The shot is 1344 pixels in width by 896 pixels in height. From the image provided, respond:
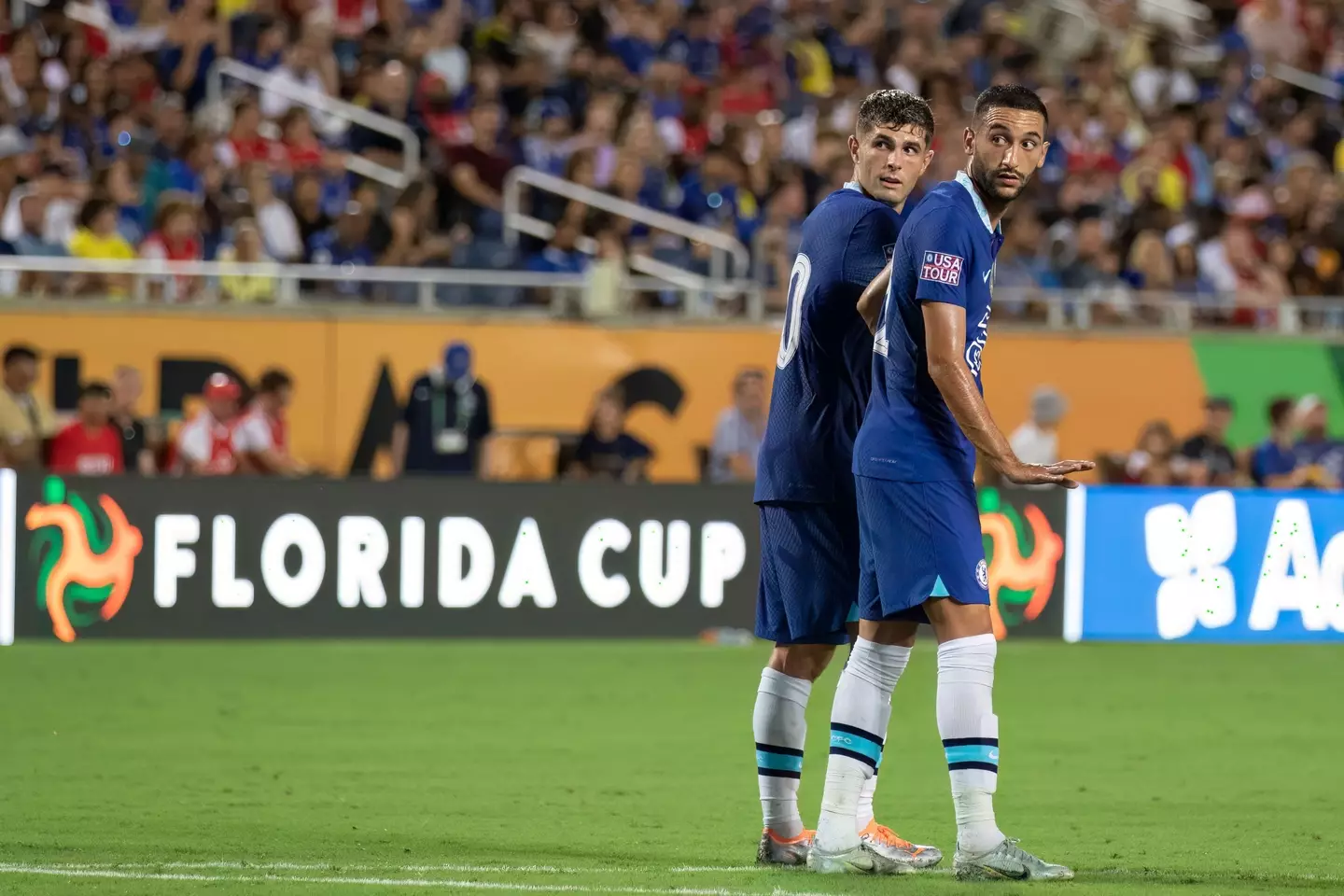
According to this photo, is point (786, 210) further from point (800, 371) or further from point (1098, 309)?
point (800, 371)

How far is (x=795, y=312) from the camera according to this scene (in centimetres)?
688

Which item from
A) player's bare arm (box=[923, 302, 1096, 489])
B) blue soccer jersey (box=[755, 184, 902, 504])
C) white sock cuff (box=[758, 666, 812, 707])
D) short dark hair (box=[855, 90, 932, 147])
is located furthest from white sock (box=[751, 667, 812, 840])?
short dark hair (box=[855, 90, 932, 147])

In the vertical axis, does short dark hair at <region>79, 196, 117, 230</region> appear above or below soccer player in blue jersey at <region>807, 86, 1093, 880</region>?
above

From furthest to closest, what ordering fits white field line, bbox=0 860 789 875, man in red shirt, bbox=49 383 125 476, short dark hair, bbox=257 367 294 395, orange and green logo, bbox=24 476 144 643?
short dark hair, bbox=257 367 294 395 < man in red shirt, bbox=49 383 125 476 < orange and green logo, bbox=24 476 144 643 < white field line, bbox=0 860 789 875

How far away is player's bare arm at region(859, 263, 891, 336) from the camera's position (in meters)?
6.61

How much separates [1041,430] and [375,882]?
38.8ft

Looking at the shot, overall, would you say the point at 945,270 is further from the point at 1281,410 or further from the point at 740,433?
the point at 1281,410

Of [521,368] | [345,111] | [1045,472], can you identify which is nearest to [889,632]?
[1045,472]

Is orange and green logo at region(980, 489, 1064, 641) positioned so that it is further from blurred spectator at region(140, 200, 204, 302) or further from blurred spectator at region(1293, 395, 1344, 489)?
blurred spectator at region(140, 200, 204, 302)

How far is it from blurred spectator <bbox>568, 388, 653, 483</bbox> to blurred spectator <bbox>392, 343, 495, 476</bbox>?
2.76ft

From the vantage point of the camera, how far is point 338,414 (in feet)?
59.0

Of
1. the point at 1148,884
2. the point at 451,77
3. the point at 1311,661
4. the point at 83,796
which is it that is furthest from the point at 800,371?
the point at 451,77

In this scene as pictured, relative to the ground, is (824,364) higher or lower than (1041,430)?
higher

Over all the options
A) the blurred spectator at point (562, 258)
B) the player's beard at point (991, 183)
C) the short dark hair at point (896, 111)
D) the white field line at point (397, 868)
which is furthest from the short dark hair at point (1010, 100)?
the blurred spectator at point (562, 258)
